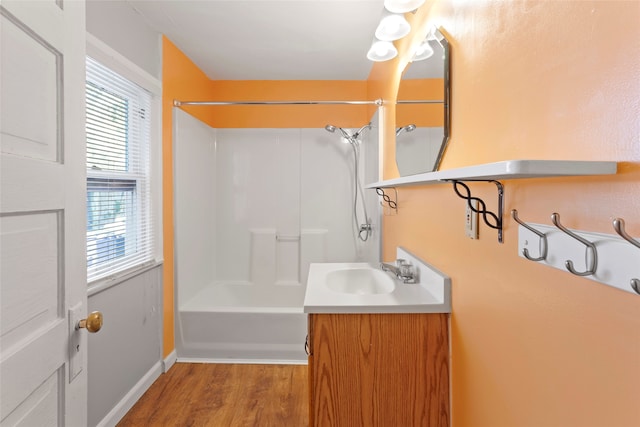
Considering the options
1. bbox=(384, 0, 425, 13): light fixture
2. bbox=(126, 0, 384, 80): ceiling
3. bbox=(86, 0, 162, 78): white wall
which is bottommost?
bbox=(384, 0, 425, 13): light fixture

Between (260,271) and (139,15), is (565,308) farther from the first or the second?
(260,271)

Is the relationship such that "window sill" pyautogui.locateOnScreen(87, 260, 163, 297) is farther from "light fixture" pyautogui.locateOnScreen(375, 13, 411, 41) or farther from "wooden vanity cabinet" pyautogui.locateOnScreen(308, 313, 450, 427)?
"light fixture" pyautogui.locateOnScreen(375, 13, 411, 41)

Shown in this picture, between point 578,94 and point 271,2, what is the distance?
1.89 metres

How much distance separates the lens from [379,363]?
1265 mm

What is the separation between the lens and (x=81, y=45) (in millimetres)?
854

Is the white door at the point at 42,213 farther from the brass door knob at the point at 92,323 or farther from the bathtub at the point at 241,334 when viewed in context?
the bathtub at the point at 241,334

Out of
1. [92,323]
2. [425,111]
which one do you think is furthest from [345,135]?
[92,323]

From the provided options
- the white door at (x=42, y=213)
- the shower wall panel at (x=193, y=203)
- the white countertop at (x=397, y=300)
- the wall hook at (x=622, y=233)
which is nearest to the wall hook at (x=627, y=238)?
the wall hook at (x=622, y=233)

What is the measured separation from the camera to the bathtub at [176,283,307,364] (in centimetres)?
246

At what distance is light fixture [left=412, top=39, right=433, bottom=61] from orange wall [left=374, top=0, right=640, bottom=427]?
0.15 m

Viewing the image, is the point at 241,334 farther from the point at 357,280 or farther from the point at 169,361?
the point at 357,280

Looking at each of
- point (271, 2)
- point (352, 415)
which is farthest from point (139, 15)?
point (352, 415)

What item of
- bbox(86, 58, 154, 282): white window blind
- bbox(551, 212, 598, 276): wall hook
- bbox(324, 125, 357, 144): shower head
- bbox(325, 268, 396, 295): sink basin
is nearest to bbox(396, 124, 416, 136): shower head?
bbox(325, 268, 396, 295): sink basin

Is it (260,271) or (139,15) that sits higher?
(139,15)
